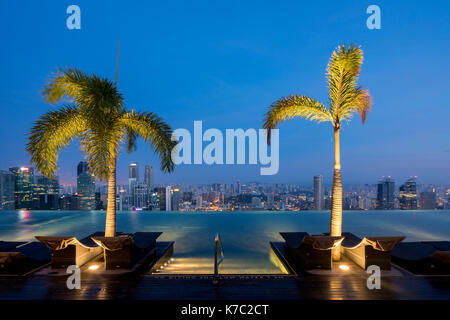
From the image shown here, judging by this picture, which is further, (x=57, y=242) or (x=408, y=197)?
(x=408, y=197)

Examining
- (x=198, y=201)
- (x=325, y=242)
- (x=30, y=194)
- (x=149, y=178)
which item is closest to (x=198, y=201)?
(x=198, y=201)

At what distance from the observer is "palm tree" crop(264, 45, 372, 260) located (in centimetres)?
432

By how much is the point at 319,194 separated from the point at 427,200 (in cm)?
807

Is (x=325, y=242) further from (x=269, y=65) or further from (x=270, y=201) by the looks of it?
(x=269, y=65)

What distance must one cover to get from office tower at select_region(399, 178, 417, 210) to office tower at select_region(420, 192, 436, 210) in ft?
1.64

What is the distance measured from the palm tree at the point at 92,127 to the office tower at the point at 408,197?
16.9 meters

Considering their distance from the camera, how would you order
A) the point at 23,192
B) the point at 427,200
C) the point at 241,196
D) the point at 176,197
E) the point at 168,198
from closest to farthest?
the point at 241,196 → the point at 427,200 → the point at 168,198 → the point at 176,197 → the point at 23,192

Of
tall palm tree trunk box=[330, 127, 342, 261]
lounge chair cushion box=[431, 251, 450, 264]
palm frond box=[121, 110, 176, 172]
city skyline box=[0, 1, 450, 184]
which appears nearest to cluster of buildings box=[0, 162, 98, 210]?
city skyline box=[0, 1, 450, 184]

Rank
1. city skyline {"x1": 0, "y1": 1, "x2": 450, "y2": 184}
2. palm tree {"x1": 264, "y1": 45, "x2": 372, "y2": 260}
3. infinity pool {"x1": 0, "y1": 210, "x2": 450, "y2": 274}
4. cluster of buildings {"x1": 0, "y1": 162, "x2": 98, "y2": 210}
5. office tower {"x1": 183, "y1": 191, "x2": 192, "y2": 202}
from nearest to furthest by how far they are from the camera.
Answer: palm tree {"x1": 264, "y1": 45, "x2": 372, "y2": 260} → infinity pool {"x1": 0, "y1": 210, "x2": 450, "y2": 274} → city skyline {"x1": 0, "y1": 1, "x2": 450, "y2": 184} → office tower {"x1": 183, "y1": 191, "x2": 192, "y2": 202} → cluster of buildings {"x1": 0, "y1": 162, "x2": 98, "y2": 210}

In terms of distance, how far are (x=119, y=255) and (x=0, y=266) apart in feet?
7.41

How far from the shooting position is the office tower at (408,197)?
1409 cm

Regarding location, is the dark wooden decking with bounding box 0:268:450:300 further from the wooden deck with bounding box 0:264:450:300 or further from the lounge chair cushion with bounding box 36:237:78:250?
the lounge chair cushion with bounding box 36:237:78:250

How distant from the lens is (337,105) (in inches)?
180

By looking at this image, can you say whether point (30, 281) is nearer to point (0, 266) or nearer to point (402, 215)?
point (0, 266)
